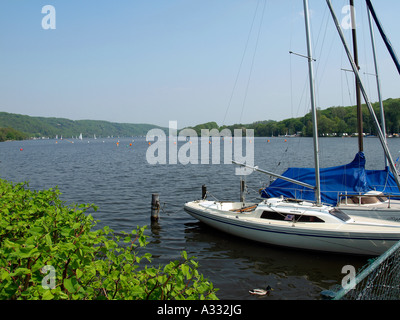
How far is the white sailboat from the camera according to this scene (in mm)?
13781

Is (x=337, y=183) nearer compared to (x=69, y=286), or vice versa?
(x=69, y=286)

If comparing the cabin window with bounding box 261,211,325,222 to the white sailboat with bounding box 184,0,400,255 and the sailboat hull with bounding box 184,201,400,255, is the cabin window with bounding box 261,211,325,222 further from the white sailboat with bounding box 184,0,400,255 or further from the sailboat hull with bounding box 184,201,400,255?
the sailboat hull with bounding box 184,201,400,255

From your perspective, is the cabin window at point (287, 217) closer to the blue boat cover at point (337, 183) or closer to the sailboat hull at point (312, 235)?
the sailboat hull at point (312, 235)

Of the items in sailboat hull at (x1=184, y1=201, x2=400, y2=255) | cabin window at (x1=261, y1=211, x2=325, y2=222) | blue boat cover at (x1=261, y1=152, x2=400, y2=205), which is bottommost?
sailboat hull at (x1=184, y1=201, x2=400, y2=255)

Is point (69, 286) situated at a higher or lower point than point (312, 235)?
higher

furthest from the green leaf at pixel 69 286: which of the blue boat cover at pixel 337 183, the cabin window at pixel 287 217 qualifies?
the blue boat cover at pixel 337 183

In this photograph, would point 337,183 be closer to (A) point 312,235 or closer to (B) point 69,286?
(A) point 312,235

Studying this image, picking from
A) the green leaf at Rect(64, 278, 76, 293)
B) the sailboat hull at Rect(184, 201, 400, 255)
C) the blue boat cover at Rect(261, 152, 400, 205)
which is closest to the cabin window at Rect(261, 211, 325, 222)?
the sailboat hull at Rect(184, 201, 400, 255)

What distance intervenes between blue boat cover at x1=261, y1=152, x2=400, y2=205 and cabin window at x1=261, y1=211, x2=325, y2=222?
2.68 m

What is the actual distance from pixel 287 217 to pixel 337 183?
4857mm

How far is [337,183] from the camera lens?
18359 mm

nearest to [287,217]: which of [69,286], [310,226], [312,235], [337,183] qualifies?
[310,226]
